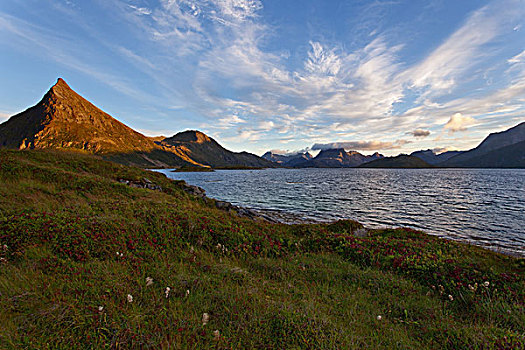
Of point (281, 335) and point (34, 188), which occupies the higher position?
point (34, 188)

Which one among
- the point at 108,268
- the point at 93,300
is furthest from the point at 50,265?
the point at 93,300

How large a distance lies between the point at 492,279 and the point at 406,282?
8.91 feet

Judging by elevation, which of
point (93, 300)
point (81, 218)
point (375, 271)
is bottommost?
point (375, 271)

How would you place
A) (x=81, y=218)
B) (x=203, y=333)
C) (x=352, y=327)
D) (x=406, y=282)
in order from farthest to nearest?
(x=81, y=218) → (x=406, y=282) → (x=352, y=327) → (x=203, y=333)

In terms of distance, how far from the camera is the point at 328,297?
562cm

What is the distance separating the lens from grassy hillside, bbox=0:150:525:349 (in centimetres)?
383

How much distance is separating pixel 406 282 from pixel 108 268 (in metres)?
8.69

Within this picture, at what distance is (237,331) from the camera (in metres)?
3.94

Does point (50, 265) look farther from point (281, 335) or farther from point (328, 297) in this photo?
point (328, 297)

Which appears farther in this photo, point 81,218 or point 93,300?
point 81,218

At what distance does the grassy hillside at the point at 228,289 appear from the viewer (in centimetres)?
383

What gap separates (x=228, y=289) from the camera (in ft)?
17.7

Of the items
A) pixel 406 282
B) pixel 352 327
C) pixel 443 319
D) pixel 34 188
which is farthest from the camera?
pixel 34 188

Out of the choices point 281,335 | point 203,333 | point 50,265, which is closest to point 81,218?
point 50,265
